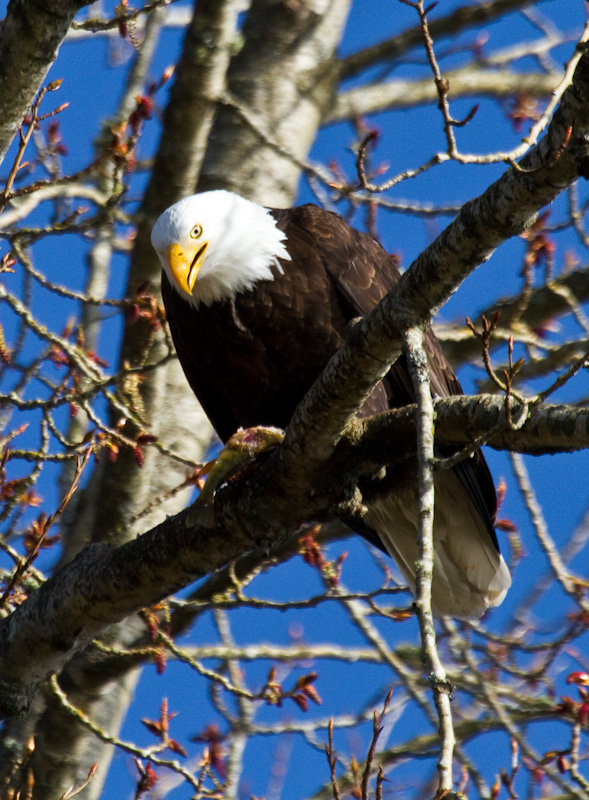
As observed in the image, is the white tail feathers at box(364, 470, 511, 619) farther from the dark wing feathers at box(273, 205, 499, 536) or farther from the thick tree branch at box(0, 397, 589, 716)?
the thick tree branch at box(0, 397, 589, 716)

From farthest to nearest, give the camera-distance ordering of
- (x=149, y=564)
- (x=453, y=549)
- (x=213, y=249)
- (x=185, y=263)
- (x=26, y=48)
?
(x=453, y=549)
(x=213, y=249)
(x=185, y=263)
(x=149, y=564)
(x=26, y=48)

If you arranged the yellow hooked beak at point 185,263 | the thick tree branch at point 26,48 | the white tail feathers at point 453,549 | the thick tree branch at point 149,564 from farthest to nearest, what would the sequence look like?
1. the white tail feathers at point 453,549
2. the yellow hooked beak at point 185,263
3. the thick tree branch at point 149,564
4. the thick tree branch at point 26,48

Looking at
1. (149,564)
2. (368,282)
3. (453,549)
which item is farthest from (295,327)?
(453,549)

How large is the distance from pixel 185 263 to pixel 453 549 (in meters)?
1.50

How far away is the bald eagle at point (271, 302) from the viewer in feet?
10.9

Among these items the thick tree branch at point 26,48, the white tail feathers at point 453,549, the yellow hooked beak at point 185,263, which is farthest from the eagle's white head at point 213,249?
the white tail feathers at point 453,549

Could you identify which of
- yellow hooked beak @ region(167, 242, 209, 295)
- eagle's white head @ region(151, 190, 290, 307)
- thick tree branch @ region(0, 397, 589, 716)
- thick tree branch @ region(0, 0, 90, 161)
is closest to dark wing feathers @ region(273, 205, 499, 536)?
eagle's white head @ region(151, 190, 290, 307)

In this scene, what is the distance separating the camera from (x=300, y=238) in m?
3.47

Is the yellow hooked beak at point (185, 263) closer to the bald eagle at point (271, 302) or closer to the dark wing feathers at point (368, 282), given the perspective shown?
the bald eagle at point (271, 302)

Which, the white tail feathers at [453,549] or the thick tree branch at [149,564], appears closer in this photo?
the thick tree branch at [149,564]

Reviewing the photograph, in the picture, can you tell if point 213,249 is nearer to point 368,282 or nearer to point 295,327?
point 295,327

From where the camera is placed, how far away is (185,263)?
330cm

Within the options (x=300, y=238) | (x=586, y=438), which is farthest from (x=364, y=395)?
(x=300, y=238)

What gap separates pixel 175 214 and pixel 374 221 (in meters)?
1.47
